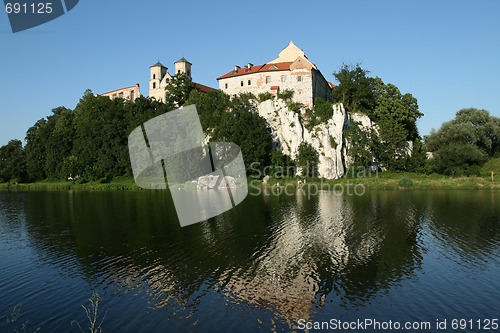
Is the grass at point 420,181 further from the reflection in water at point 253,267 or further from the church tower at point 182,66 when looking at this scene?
the church tower at point 182,66

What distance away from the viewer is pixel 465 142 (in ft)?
230

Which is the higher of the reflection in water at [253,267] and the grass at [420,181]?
the grass at [420,181]

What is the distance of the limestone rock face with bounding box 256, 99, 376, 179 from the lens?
67.5 metres

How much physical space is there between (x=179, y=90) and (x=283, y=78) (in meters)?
26.1

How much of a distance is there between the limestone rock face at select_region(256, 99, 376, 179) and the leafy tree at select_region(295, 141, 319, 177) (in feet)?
4.51

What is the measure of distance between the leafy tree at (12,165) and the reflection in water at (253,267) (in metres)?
63.1

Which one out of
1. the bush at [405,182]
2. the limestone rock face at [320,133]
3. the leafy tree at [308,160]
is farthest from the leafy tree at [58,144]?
the bush at [405,182]

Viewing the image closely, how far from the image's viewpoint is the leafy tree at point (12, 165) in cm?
8656

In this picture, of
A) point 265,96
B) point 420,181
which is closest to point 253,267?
point 420,181

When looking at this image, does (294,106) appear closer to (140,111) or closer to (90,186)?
(140,111)

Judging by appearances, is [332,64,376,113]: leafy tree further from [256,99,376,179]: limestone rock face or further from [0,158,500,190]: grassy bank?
[0,158,500,190]: grassy bank

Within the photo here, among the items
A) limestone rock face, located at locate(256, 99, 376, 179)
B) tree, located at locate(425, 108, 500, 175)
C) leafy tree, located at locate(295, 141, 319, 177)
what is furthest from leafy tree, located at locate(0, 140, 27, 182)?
tree, located at locate(425, 108, 500, 175)

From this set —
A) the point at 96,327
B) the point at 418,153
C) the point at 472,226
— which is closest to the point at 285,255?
the point at 96,327

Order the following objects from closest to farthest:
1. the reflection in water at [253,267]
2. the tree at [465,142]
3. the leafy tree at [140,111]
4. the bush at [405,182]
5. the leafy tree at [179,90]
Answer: the reflection in water at [253,267] → the bush at [405,182] → the tree at [465,142] → the leafy tree at [140,111] → the leafy tree at [179,90]
